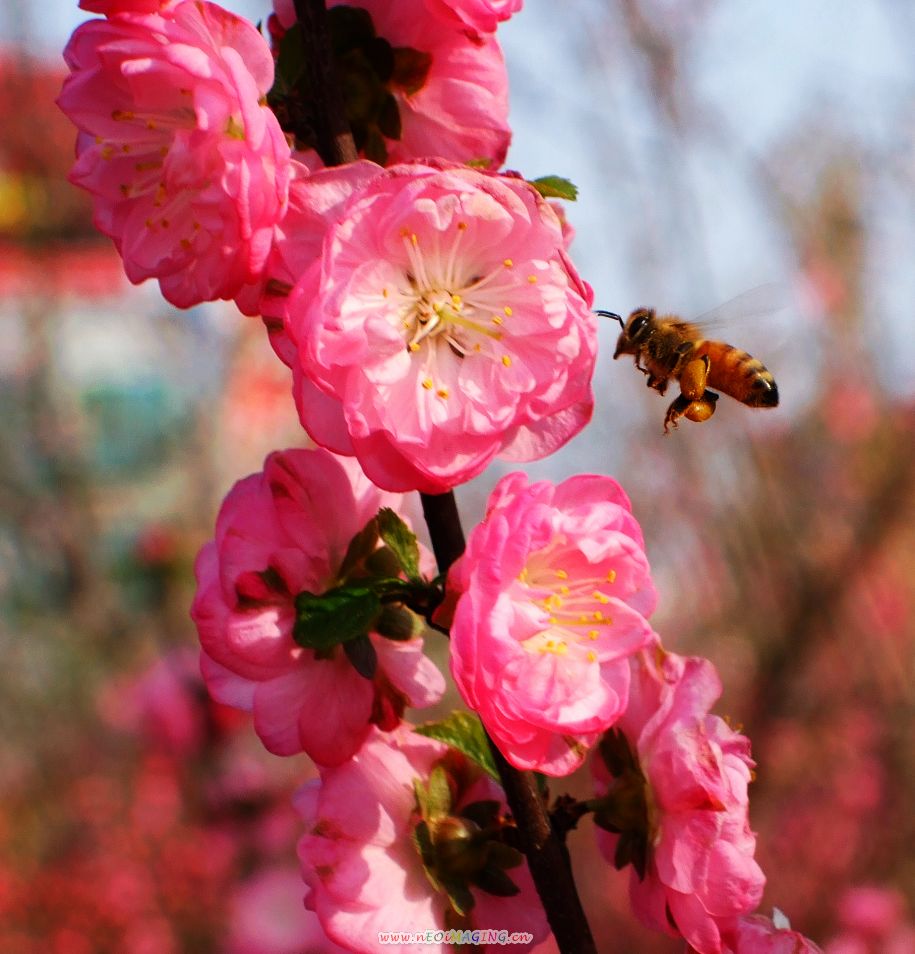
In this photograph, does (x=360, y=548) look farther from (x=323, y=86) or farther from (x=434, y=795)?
(x=323, y=86)

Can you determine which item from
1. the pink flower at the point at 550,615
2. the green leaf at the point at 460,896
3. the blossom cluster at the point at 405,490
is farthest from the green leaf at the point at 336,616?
the green leaf at the point at 460,896

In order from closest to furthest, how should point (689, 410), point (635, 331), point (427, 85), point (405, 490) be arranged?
point (405, 490), point (427, 85), point (689, 410), point (635, 331)

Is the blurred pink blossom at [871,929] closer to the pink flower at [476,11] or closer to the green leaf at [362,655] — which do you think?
the green leaf at [362,655]

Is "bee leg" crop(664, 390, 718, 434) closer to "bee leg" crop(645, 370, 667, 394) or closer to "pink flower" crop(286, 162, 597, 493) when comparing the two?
"bee leg" crop(645, 370, 667, 394)

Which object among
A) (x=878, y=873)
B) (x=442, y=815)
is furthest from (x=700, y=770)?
(x=878, y=873)

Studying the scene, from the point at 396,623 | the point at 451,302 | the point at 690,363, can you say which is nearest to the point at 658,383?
the point at 690,363

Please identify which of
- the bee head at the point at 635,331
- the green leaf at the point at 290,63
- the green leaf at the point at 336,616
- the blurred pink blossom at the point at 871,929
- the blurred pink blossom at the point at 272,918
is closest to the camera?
the green leaf at the point at 336,616

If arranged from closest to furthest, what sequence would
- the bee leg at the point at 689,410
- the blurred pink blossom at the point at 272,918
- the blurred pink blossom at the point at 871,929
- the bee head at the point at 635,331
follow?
1. the bee leg at the point at 689,410
2. the bee head at the point at 635,331
3. the blurred pink blossom at the point at 272,918
4. the blurred pink blossom at the point at 871,929

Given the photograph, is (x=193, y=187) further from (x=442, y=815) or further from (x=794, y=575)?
(x=794, y=575)
